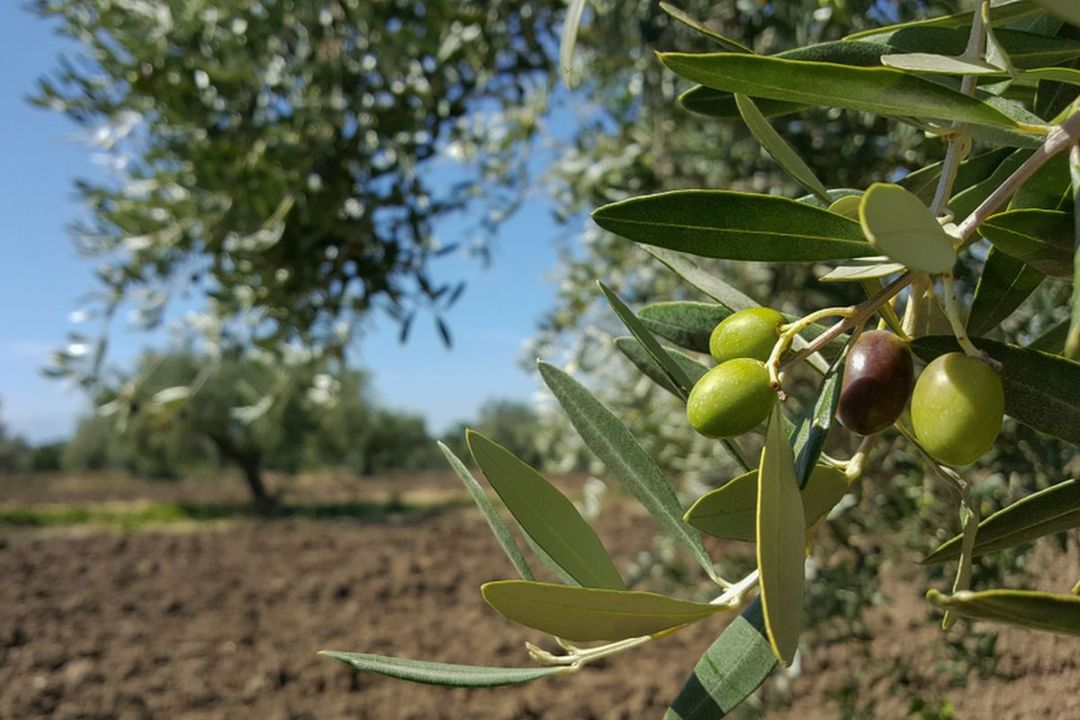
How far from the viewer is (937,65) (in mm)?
363

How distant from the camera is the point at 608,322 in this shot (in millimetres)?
2662

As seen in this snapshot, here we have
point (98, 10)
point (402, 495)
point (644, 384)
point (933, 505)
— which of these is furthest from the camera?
point (402, 495)

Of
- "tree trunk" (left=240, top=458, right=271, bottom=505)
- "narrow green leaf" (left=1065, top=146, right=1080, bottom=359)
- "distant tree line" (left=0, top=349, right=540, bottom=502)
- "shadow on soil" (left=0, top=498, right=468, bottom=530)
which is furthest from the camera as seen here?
"tree trunk" (left=240, top=458, right=271, bottom=505)

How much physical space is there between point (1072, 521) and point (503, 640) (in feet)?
16.8

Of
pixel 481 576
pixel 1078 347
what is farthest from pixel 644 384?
pixel 481 576

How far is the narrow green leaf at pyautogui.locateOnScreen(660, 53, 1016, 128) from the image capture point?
36 centimetres

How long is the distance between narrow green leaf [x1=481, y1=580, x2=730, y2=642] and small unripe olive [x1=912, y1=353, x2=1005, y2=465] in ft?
0.39

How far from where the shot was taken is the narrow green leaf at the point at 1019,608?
28 centimetres

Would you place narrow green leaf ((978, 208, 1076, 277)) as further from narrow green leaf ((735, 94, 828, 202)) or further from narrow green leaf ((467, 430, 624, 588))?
narrow green leaf ((467, 430, 624, 588))

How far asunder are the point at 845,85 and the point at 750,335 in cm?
11

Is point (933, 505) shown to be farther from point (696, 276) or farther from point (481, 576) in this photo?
point (481, 576)

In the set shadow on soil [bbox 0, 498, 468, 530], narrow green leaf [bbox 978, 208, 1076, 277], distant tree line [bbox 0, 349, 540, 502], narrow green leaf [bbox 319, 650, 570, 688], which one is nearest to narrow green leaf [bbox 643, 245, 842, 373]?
narrow green leaf [bbox 978, 208, 1076, 277]

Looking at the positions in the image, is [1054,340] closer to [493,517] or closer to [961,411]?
[961,411]

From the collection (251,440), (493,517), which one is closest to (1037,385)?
(493,517)
